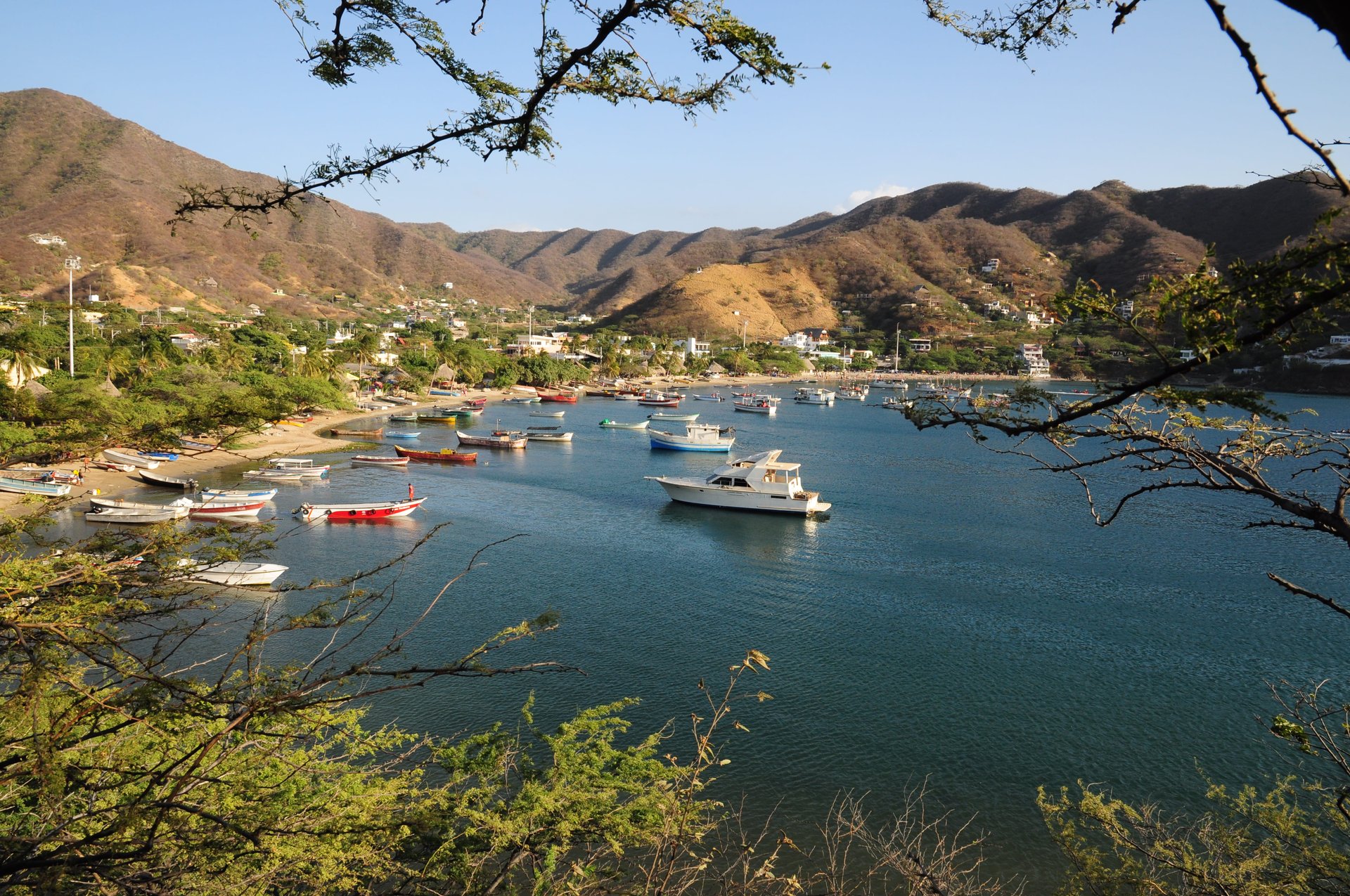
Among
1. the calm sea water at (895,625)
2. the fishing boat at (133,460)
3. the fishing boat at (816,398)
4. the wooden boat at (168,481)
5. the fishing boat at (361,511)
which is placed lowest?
the calm sea water at (895,625)

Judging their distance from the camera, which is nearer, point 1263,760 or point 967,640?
point 1263,760

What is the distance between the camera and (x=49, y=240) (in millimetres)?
110750

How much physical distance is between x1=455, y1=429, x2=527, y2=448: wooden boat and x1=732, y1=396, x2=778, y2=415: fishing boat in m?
31.3

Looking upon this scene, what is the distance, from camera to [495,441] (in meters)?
45.2

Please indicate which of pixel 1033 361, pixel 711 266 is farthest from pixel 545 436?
pixel 711 266

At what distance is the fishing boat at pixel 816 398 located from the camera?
83812 millimetres

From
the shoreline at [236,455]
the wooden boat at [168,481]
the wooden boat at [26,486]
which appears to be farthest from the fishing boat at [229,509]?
the wooden boat at [168,481]

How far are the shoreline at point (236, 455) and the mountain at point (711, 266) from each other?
6182cm

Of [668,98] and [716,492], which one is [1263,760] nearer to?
[668,98]

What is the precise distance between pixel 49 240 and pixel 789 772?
13540cm

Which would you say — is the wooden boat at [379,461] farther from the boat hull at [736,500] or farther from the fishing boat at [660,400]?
the fishing boat at [660,400]

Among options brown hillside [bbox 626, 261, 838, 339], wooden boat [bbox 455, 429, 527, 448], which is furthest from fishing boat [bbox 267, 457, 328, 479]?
brown hillside [bbox 626, 261, 838, 339]

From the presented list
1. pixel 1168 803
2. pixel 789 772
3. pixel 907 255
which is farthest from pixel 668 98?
pixel 907 255

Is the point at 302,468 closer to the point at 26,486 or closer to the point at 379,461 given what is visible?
the point at 379,461
